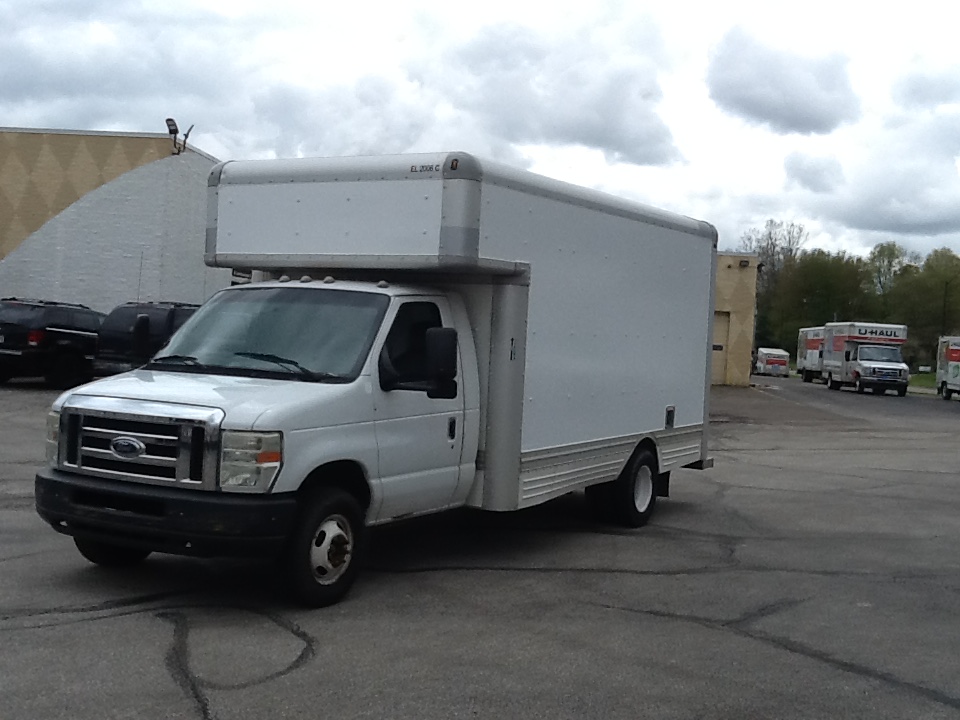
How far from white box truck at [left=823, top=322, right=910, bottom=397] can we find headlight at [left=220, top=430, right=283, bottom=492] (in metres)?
45.5

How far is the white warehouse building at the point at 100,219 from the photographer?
3075 centimetres

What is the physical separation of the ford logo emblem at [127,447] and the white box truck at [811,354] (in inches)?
2108

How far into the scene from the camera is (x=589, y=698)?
5.72 meters

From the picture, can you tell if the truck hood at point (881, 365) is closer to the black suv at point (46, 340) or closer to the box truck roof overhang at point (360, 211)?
the black suv at point (46, 340)

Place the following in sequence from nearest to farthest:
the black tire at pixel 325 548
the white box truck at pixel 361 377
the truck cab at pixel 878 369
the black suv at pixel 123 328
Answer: the white box truck at pixel 361 377 → the black tire at pixel 325 548 → the black suv at pixel 123 328 → the truck cab at pixel 878 369

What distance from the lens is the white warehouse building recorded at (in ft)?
101

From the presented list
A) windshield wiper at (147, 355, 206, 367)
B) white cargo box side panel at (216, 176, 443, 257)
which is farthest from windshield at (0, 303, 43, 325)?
windshield wiper at (147, 355, 206, 367)

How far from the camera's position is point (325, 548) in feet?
23.6

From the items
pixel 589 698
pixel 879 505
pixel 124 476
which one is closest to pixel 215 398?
pixel 124 476

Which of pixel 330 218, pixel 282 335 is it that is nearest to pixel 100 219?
pixel 330 218

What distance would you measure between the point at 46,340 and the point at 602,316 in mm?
16364

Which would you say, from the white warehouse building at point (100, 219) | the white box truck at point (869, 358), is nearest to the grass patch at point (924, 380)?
the white box truck at point (869, 358)

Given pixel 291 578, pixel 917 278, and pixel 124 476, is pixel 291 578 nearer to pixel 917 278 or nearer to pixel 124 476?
pixel 124 476

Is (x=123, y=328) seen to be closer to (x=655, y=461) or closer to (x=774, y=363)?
(x=655, y=461)
